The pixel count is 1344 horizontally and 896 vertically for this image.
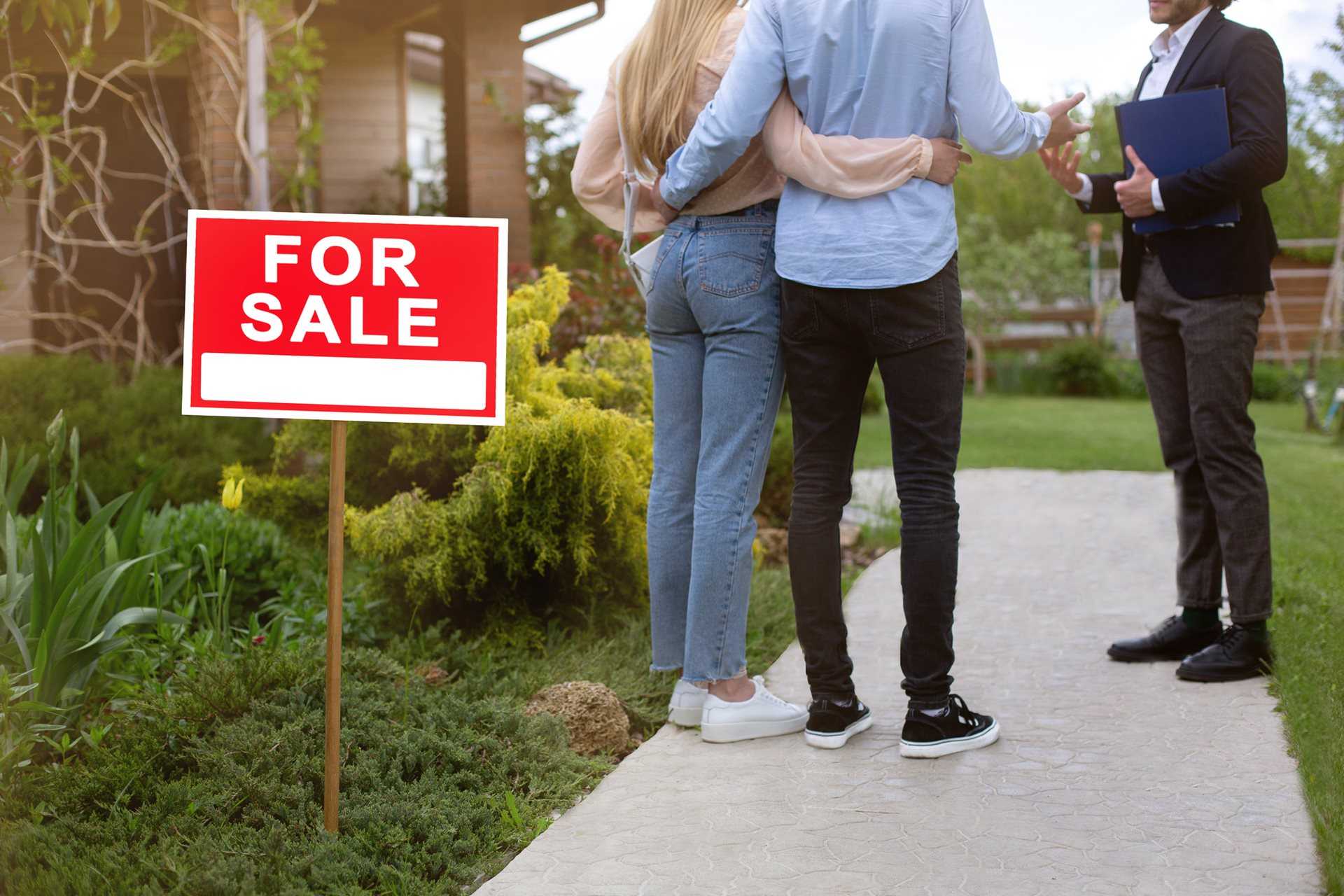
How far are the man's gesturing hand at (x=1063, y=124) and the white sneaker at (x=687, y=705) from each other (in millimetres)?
1621

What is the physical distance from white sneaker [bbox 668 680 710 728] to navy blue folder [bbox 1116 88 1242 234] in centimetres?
185

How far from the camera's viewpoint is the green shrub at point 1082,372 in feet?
65.9

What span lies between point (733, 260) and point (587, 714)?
1163mm

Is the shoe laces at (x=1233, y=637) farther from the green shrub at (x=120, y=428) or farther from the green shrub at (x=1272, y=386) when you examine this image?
the green shrub at (x=1272, y=386)

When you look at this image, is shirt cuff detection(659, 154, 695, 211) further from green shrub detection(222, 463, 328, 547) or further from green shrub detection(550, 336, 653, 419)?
green shrub detection(222, 463, 328, 547)

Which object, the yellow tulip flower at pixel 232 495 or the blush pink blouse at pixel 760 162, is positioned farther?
the yellow tulip flower at pixel 232 495

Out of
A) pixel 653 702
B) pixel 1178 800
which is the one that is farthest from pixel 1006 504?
pixel 1178 800

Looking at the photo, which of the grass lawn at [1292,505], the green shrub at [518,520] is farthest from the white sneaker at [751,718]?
the grass lawn at [1292,505]

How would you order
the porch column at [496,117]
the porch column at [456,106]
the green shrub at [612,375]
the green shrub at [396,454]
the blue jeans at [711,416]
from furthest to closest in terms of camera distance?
the porch column at [456,106]
the porch column at [496,117]
the green shrub at [612,375]
the green shrub at [396,454]
the blue jeans at [711,416]

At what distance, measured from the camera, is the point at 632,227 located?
3246 millimetres

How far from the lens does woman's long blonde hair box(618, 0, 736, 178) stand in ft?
10.0

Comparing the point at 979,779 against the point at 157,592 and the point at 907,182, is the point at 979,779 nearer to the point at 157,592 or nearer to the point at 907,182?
the point at 907,182

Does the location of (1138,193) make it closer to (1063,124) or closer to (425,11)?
(1063,124)

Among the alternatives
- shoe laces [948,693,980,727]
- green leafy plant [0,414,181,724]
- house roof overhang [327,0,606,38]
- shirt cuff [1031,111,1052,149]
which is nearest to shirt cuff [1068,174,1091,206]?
shirt cuff [1031,111,1052,149]
